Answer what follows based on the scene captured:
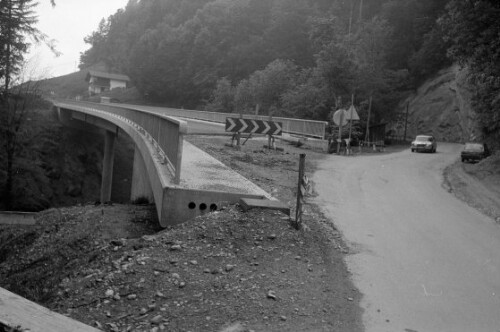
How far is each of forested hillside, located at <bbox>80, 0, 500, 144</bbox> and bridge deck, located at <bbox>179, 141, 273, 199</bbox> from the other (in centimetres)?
1287

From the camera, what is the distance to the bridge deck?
10195mm

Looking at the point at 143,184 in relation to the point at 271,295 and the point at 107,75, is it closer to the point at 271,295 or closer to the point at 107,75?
the point at 271,295

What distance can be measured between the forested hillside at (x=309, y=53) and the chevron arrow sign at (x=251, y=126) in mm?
8625

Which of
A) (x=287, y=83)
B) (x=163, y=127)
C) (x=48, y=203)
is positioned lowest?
(x=48, y=203)

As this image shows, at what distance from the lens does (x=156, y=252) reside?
7.12 m

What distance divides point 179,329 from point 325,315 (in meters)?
1.73

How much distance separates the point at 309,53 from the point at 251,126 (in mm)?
60023

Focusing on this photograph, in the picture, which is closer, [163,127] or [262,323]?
[262,323]

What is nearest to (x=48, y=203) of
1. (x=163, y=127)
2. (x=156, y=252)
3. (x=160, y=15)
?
(x=163, y=127)

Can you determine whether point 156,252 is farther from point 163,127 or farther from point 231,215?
point 163,127

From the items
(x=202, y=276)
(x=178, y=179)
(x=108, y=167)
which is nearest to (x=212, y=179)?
(x=178, y=179)

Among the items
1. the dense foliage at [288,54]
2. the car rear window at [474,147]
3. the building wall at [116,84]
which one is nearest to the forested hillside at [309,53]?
the dense foliage at [288,54]

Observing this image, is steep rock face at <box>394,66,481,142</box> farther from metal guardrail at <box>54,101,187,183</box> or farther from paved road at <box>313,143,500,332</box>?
paved road at <box>313,143,500,332</box>

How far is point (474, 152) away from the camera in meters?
30.3
